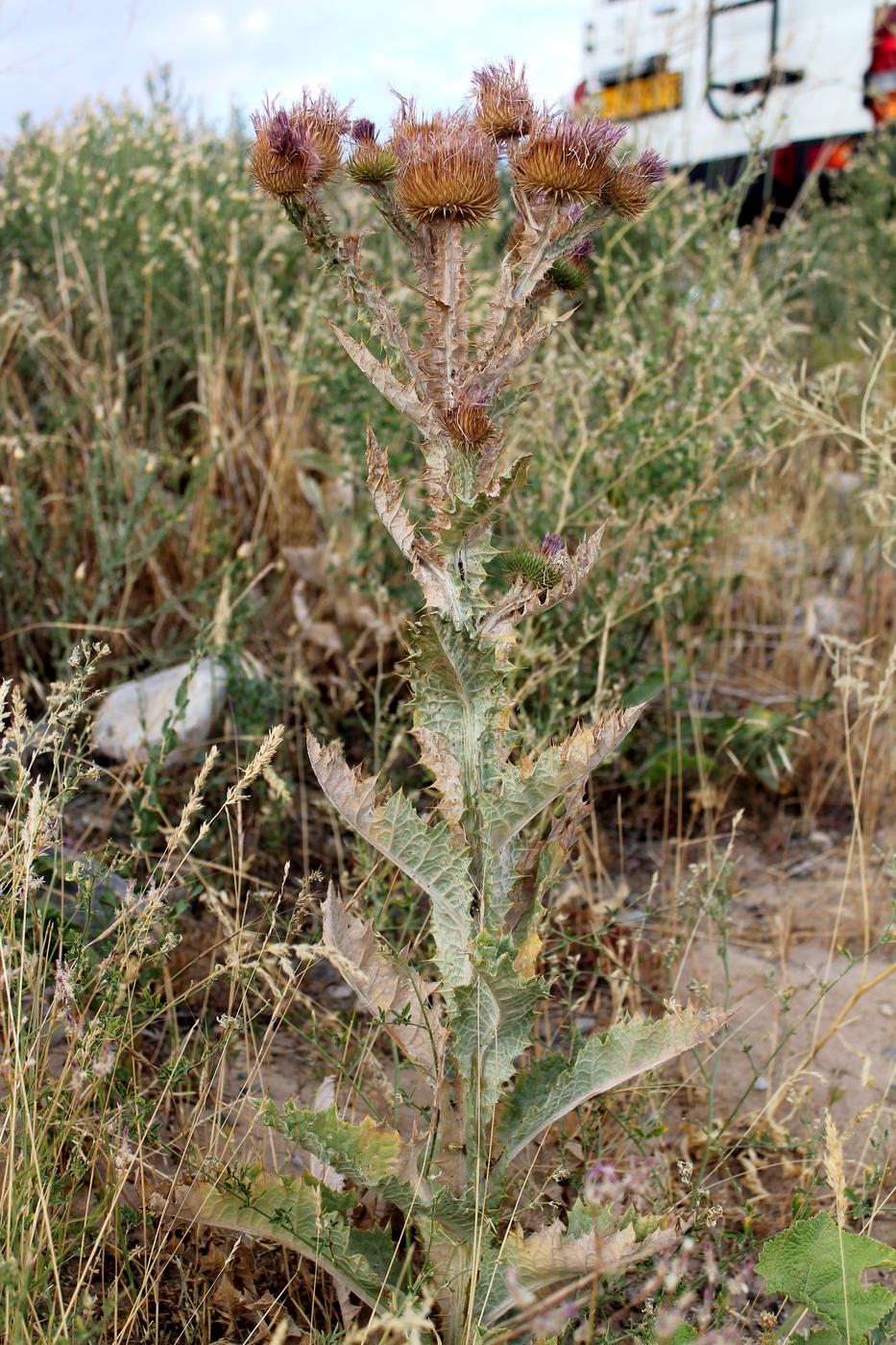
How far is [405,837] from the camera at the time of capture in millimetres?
1451

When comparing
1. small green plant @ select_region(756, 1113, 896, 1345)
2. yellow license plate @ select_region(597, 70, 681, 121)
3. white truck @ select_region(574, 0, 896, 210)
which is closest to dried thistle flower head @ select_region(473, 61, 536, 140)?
small green plant @ select_region(756, 1113, 896, 1345)

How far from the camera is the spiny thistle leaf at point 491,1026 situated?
1.43 m

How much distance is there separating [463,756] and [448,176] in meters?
0.70

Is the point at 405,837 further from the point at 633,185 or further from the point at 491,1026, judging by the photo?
the point at 633,185

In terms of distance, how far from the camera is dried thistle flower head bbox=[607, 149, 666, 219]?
4.60 feet

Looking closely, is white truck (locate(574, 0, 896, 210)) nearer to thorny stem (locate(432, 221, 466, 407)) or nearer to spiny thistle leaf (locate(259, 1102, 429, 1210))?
thorny stem (locate(432, 221, 466, 407))

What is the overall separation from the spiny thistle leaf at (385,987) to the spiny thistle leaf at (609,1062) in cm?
14

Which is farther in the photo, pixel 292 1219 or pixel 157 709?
pixel 157 709

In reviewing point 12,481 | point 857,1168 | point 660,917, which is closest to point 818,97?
point 12,481

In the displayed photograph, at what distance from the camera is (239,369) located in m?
4.46

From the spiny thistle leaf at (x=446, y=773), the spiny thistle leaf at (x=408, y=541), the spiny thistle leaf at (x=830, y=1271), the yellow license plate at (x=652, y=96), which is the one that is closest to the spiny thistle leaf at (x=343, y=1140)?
the spiny thistle leaf at (x=446, y=773)

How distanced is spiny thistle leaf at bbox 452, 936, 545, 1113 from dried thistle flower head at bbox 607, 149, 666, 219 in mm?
916

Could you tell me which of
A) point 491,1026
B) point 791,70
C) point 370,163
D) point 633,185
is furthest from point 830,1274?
point 791,70

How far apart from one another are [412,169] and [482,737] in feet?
2.25
